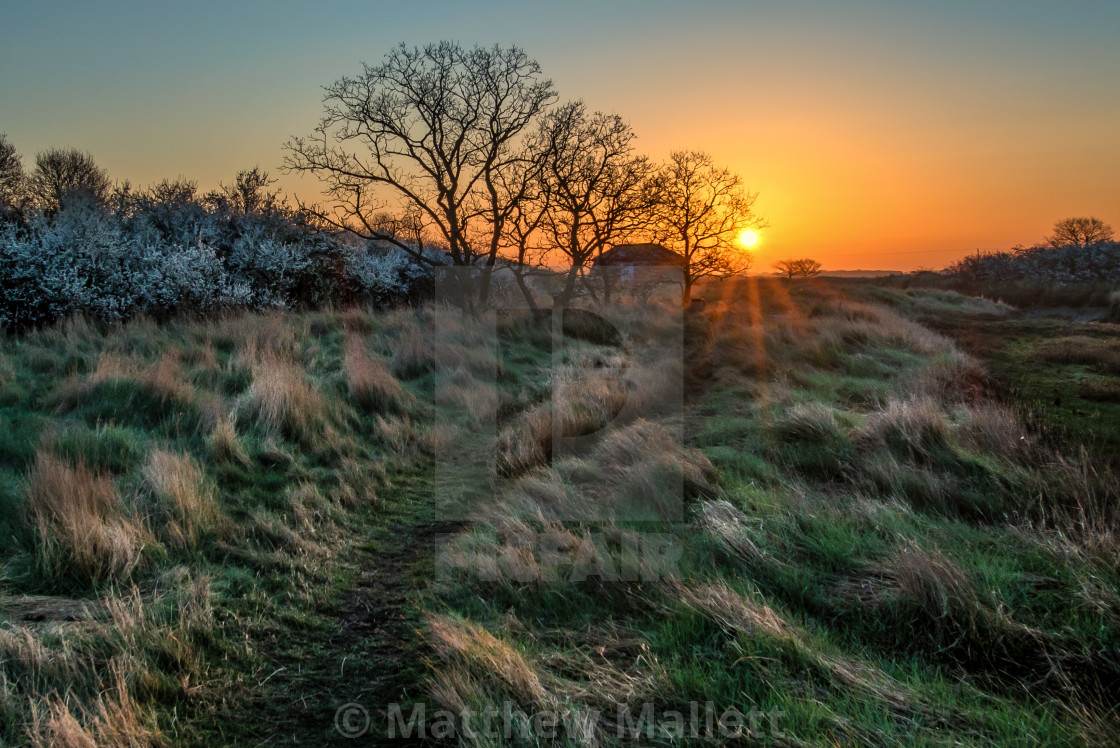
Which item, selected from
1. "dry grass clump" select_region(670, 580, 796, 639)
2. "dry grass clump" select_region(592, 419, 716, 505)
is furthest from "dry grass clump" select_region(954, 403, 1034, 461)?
"dry grass clump" select_region(670, 580, 796, 639)

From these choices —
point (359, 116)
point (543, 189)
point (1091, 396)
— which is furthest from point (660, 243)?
point (1091, 396)

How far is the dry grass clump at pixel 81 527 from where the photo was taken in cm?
351

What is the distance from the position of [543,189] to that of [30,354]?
13.8 metres

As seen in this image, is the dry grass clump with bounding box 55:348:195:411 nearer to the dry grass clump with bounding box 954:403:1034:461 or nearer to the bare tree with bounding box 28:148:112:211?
the dry grass clump with bounding box 954:403:1034:461

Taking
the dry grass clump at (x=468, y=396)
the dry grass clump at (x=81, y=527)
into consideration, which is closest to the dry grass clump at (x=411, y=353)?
the dry grass clump at (x=468, y=396)

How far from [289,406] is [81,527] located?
288 centimetres

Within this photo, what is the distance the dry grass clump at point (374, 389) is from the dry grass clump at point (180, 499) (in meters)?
3.07

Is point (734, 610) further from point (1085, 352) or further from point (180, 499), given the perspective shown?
point (1085, 352)

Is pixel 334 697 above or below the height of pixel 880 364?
below

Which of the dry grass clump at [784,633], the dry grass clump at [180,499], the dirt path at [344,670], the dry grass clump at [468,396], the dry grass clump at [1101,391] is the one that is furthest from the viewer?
the dry grass clump at [468,396]

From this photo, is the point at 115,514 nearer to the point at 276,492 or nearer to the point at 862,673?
the point at 276,492

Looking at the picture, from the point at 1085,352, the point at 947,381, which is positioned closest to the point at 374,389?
the point at 947,381

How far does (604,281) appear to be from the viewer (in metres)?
23.6

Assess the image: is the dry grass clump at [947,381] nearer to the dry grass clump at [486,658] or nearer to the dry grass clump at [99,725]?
the dry grass clump at [486,658]
